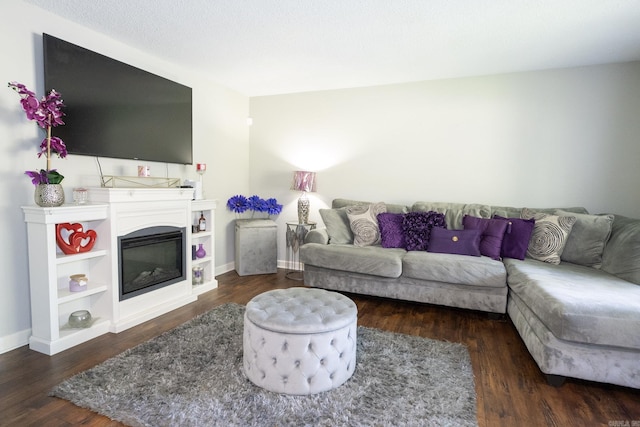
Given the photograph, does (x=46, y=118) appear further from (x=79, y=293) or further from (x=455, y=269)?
(x=455, y=269)

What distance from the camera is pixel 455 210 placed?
3.57 meters

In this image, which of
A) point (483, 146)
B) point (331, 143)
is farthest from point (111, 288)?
point (483, 146)

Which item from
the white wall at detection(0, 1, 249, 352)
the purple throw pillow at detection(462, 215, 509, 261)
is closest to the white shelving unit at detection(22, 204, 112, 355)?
the white wall at detection(0, 1, 249, 352)

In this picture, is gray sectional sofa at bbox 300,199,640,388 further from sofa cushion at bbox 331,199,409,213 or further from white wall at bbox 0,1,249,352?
white wall at bbox 0,1,249,352

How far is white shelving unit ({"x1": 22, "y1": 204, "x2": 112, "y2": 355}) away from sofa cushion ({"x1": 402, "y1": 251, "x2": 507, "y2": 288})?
8.24 ft

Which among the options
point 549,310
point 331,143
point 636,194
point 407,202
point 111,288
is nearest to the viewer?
point 549,310

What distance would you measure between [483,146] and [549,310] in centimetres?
220

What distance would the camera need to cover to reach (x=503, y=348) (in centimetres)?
244

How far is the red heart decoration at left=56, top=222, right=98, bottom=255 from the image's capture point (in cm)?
237

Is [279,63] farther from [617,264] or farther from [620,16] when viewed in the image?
[617,264]

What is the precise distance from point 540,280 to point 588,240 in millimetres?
962

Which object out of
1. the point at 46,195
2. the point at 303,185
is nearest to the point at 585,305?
the point at 303,185

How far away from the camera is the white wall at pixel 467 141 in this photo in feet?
10.8

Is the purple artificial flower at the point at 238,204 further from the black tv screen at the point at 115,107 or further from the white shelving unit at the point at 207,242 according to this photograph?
the black tv screen at the point at 115,107
